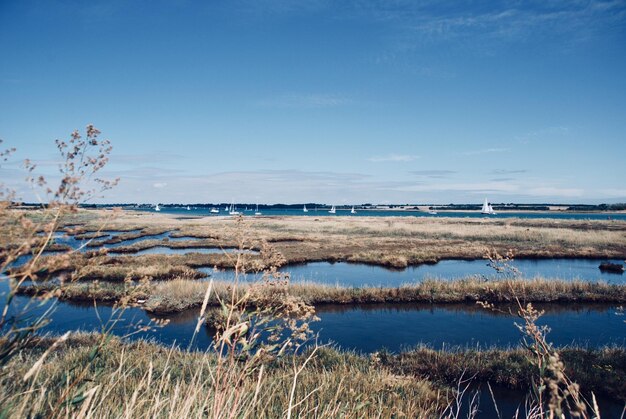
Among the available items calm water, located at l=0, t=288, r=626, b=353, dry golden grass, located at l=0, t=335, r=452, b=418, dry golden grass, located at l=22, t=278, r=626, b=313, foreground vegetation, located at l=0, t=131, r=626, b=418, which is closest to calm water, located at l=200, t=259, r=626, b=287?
foreground vegetation, located at l=0, t=131, r=626, b=418

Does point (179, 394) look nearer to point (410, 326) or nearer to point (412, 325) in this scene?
point (410, 326)

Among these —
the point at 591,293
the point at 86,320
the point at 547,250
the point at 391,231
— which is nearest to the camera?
the point at 86,320

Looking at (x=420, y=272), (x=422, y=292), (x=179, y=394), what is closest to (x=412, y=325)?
(x=422, y=292)

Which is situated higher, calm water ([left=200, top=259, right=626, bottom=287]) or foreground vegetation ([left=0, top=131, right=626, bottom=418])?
foreground vegetation ([left=0, top=131, right=626, bottom=418])

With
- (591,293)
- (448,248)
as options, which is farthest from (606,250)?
(591,293)

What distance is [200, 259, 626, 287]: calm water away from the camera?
1041 inches

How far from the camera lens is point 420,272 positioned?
29969 millimetres

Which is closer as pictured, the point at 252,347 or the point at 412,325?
the point at 252,347

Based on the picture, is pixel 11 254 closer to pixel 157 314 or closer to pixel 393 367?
pixel 393 367

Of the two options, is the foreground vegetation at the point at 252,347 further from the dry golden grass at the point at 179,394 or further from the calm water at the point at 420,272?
the calm water at the point at 420,272

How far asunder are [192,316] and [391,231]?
163 ft

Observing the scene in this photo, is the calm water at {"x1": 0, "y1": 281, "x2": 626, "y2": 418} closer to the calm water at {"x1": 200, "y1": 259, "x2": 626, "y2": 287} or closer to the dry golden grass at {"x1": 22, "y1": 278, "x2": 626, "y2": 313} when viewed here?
the dry golden grass at {"x1": 22, "y1": 278, "x2": 626, "y2": 313}

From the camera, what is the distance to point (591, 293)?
69.6ft

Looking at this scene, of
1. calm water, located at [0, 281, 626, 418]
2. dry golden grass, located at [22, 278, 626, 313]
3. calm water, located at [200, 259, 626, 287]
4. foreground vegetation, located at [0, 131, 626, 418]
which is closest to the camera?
foreground vegetation, located at [0, 131, 626, 418]
